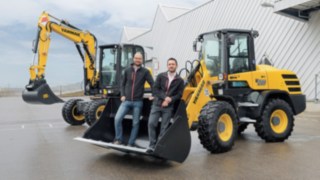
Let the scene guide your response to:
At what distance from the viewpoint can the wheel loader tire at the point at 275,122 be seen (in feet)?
27.7

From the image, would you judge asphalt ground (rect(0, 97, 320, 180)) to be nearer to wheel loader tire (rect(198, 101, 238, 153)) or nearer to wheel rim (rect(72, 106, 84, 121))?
wheel loader tire (rect(198, 101, 238, 153))

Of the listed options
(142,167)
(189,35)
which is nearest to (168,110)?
(142,167)

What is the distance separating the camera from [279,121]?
8.83 m

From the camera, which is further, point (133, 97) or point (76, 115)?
point (76, 115)

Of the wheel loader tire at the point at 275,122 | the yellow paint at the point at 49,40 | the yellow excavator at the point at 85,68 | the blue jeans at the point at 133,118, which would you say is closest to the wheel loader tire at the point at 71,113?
the yellow excavator at the point at 85,68

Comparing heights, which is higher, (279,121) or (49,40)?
(49,40)

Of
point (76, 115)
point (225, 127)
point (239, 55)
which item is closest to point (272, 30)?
point (76, 115)

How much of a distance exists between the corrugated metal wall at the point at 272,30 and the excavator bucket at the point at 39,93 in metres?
11.2

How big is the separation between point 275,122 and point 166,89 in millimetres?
3515

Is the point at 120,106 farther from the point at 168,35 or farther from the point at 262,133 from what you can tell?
the point at 168,35

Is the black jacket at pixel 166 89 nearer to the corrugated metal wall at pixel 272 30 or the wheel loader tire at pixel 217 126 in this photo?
the wheel loader tire at pixel 217 126

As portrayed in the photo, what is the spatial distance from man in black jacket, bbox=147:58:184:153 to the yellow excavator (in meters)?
5.14

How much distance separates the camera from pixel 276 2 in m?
16.8

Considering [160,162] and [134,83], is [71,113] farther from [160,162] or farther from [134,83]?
[160,162]
